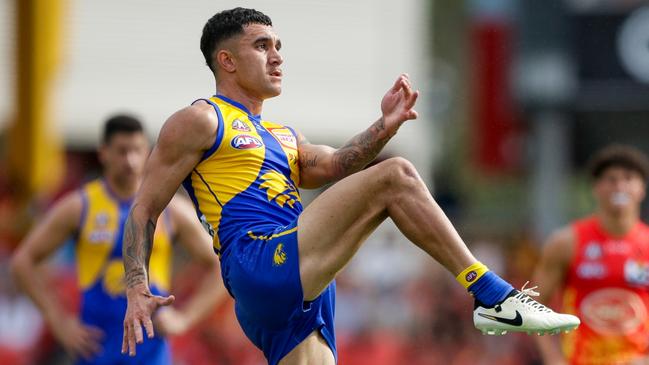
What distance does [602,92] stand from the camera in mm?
17500

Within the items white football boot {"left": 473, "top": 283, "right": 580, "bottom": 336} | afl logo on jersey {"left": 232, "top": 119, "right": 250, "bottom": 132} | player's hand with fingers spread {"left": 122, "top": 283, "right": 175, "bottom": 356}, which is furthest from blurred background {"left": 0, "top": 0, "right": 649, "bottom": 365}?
white football boot {"left": 473, "top": 283, "right": 580, "bottom": 336}

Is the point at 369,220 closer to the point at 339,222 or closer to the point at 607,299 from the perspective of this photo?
the point at 339,222

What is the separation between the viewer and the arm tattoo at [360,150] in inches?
282

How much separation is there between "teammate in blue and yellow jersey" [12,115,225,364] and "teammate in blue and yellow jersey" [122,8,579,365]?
228cm

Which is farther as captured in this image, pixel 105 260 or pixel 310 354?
pixel 105 260

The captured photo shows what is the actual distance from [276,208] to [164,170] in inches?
25.7

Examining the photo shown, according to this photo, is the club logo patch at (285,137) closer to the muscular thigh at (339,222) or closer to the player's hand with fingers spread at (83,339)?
the muscular thigh at (339,222)

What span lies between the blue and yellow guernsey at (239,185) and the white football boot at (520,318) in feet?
4.26

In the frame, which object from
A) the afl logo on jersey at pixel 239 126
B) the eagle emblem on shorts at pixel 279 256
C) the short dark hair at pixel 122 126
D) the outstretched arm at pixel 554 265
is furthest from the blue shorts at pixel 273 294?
the short dark hair at pixel 122 126

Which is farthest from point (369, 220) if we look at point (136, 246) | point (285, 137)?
point (136, 246)

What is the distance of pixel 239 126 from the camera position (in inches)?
285

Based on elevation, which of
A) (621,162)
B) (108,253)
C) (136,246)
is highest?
(136,246)

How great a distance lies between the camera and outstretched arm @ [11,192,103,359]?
9.42 metres

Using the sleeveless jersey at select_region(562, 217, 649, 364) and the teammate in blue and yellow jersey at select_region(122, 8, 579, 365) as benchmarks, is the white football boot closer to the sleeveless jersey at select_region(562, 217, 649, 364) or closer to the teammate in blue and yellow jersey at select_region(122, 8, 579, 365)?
the teammate in blue and yellow jersey at select_region(122, 8, 579, 365)
